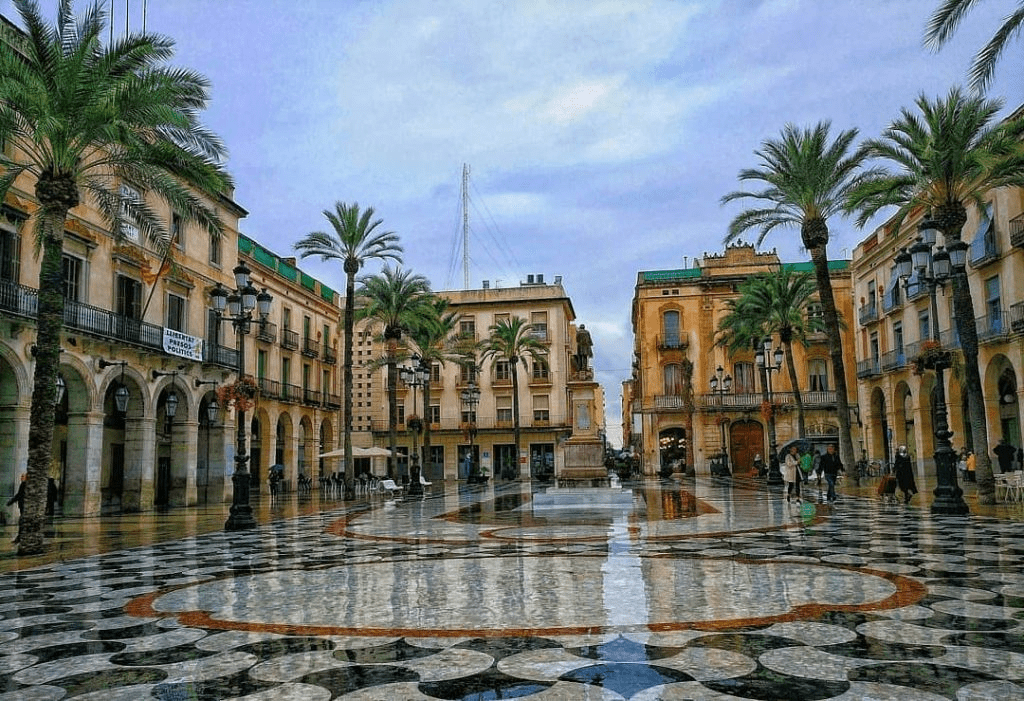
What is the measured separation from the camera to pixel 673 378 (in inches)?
2217

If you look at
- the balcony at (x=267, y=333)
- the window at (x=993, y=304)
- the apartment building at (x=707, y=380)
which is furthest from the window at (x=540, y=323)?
the window at (x=993, y=304)

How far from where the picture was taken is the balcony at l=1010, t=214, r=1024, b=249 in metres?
28.6

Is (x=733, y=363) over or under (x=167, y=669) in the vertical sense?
over

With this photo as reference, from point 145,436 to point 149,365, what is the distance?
2375mm

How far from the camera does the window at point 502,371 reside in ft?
200

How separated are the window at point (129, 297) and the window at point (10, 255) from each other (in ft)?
14.1

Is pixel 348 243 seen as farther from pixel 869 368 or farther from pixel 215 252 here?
pixel 869 368

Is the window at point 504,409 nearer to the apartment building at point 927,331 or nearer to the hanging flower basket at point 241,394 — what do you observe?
the apartment building at point 927,331

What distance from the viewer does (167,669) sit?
16.4 ft

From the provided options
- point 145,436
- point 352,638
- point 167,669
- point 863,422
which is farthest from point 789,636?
point 863,422

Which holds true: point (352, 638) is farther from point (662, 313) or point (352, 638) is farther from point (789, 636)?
point (662, 313)

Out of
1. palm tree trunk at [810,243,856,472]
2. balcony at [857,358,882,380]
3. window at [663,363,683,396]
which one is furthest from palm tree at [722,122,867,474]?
window at [663,363,683,396]

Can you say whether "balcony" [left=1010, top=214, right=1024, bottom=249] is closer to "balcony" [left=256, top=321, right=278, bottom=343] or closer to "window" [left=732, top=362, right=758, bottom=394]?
"window" [left=732, top=362, right=758, bottom=394]

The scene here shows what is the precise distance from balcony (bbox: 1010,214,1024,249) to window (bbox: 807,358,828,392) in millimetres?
25620
